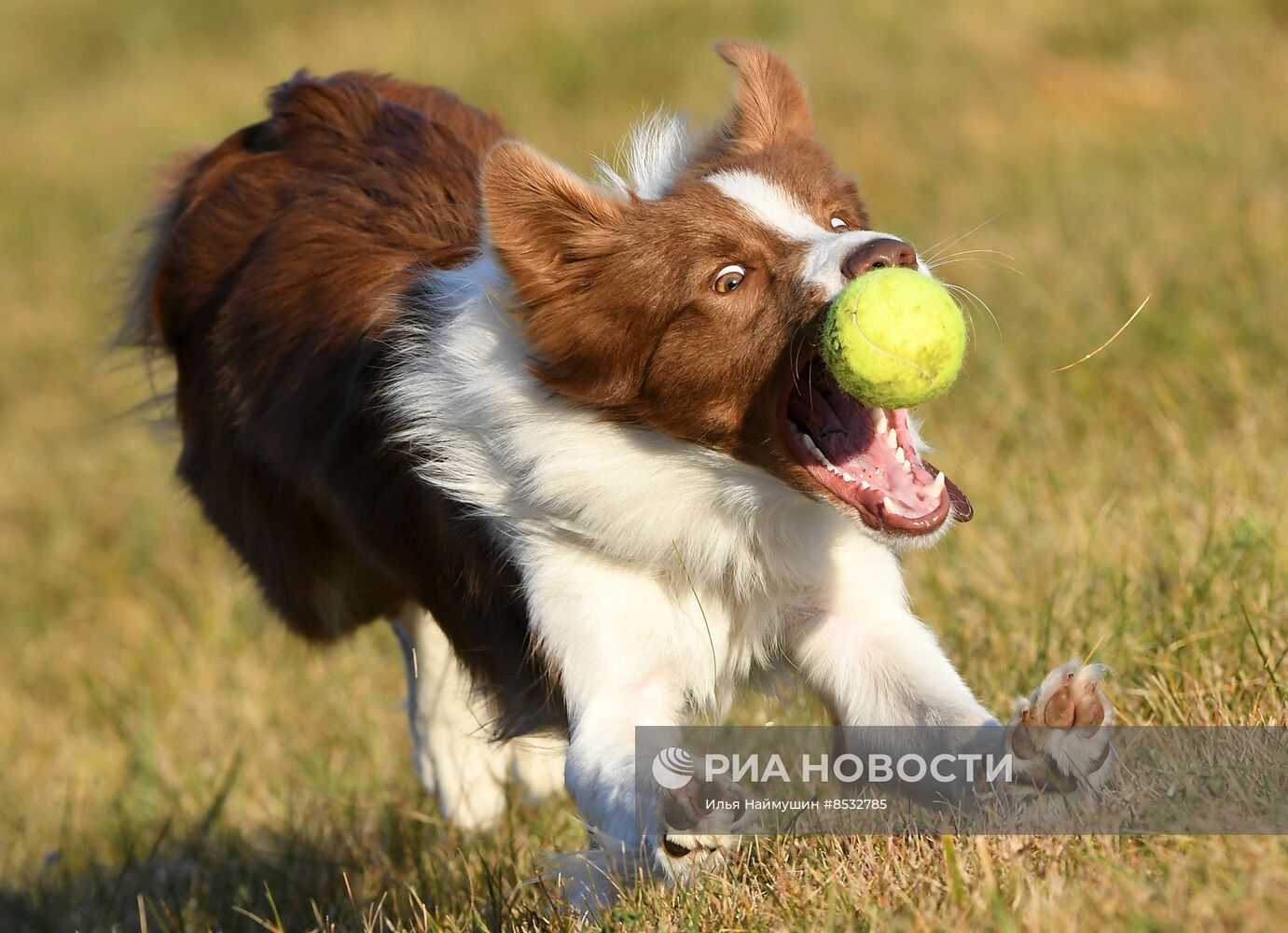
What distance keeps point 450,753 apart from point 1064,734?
2408mm

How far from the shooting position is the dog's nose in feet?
10.4

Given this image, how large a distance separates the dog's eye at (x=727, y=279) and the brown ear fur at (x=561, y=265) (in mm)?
218

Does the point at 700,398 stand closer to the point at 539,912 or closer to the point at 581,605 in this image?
the point at 581,605

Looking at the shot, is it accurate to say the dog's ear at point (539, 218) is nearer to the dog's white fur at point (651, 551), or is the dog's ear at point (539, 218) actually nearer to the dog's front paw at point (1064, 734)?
the dog's white fur at point (651, 551)

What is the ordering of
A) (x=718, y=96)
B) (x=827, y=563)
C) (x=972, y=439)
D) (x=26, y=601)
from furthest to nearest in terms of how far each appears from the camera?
(x=718, y=96)
(x=26, y=601)
(x=972, y=439)
(x=827, y=563)

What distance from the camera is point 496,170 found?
351cm

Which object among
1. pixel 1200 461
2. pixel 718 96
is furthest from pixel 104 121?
pixel 1200 461

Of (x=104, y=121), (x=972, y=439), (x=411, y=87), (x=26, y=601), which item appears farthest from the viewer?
(x=104, y=121)

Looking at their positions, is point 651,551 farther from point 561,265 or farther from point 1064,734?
point 1064,734

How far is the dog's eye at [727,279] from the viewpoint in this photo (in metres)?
3.39

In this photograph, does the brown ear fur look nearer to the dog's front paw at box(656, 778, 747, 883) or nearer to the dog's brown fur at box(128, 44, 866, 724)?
the dog's brown fur at box(128, 44, 866, 724)

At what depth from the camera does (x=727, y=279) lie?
3.40 meters

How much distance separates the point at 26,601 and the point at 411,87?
405 centimetres

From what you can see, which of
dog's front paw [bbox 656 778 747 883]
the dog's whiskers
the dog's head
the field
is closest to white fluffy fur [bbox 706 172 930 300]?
the dog's head
